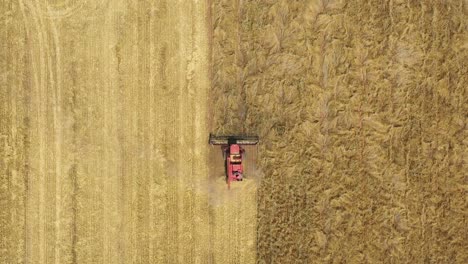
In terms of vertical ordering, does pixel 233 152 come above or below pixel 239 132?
below

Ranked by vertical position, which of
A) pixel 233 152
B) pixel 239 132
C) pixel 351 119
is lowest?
pixel 233 152

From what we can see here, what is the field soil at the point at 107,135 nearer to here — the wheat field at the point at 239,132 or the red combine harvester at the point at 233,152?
the wheat field at the point at 239,132

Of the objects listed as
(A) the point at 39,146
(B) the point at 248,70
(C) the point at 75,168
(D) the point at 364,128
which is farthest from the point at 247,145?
(A) the point at 39,146

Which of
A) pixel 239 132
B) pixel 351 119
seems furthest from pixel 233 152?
pixel 351 119

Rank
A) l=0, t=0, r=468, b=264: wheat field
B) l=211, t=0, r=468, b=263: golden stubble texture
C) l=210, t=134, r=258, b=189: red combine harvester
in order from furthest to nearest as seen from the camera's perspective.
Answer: l=211, t=0, r=468, b=263: golden stubble texture < l=0, t=0, r=468, b=264: wheat field < l=210, t=134, r=258, b=189: red combine harvester

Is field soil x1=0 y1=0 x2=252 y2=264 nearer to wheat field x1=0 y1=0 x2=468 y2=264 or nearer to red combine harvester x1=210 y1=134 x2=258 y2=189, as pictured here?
wheat field x1=0 y1=0 x2=468 y2=264

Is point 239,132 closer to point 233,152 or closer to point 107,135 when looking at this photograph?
point 233,152

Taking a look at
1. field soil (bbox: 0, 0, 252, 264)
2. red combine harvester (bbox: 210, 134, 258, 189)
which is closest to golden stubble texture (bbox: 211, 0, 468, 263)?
red combine harvester (bbox: 210, 134, 258, 189)
